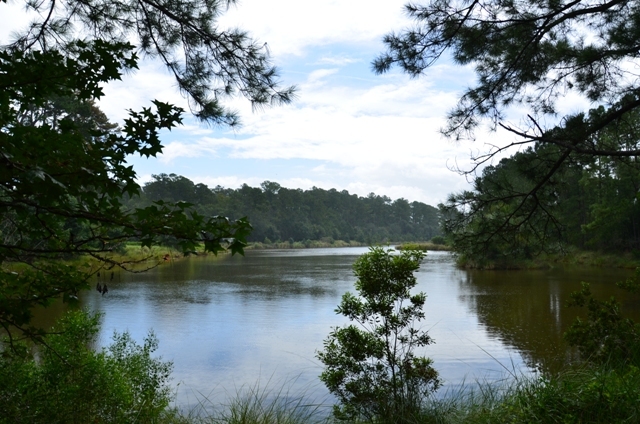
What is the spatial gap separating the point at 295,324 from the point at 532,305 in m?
5.73

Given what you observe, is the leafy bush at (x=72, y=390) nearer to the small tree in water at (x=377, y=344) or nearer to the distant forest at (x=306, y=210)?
the small tree in water at (x=377, y=344)

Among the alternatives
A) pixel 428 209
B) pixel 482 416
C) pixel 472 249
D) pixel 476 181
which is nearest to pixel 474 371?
pixel 472 249

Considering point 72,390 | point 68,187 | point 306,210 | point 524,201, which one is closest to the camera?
point 68,187

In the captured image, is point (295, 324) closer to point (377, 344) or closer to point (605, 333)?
point (377, 344)

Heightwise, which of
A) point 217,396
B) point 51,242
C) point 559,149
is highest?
point 559,149

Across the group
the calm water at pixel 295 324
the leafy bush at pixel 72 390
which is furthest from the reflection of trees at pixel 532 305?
the leafy bush at pixel 72 390

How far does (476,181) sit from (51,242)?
329cm

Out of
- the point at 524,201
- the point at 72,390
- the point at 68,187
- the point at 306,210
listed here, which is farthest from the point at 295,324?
the point at 306,210

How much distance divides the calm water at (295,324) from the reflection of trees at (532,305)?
23 millimetres

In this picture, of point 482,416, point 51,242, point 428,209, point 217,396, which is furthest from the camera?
point 428,209

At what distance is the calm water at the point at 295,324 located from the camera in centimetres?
693

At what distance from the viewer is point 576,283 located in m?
16.9

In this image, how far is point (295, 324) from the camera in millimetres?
10453

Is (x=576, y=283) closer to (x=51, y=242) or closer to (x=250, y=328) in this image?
(x=250, y=328)
